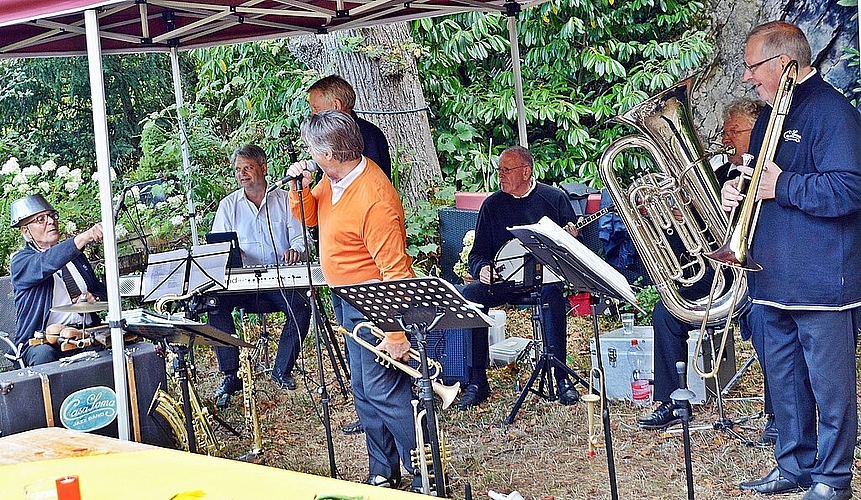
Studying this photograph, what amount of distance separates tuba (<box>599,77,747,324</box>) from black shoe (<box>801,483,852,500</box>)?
75 cm

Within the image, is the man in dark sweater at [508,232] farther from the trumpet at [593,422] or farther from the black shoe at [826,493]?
the black shoe at [826,493]

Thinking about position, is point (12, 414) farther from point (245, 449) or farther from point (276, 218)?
point (276, 218)

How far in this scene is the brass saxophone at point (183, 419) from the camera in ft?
→ 14.4

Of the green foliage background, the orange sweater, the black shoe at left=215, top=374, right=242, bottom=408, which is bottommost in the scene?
the black shoe at left=215, top=374, right=242, bottom=408

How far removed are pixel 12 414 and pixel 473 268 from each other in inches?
104

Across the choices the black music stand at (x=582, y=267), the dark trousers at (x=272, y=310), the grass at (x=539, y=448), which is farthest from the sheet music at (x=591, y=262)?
the dark trousers at (x=272, y=310)

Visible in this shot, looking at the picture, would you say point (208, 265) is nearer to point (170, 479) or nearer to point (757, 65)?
point (170, 479)

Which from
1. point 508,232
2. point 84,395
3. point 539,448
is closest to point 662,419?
point 539,448

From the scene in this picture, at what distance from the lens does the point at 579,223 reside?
533 centimetres

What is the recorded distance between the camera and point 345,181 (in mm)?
3725

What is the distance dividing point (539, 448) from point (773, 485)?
1260mm

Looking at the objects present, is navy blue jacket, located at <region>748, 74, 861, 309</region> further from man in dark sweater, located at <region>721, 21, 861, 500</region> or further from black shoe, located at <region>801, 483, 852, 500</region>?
black shoe, located at <region>801, 483, 852, 500</region>

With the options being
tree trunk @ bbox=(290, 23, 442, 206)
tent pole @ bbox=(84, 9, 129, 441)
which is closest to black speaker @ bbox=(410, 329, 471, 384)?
tent pole @ bbox=(84, 9, 129, 441)

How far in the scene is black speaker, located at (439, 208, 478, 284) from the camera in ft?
23.8
